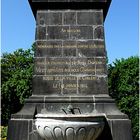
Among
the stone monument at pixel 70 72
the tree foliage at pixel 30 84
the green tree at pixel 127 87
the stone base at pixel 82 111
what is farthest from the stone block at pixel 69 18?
the green tree at pixel 127 87

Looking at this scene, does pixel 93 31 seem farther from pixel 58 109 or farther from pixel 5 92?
pixel 5 92

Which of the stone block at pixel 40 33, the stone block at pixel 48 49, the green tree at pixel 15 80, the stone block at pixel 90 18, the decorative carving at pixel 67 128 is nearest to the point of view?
the decorative carving at pixel 67 128

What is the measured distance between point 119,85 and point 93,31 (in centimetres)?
2481

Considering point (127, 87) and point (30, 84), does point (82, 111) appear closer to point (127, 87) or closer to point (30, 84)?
point (30, 84)

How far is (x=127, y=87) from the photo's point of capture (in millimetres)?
33812

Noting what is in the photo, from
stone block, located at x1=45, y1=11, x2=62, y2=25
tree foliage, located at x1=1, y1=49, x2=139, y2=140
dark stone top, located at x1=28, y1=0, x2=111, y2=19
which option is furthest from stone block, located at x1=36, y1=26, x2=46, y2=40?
tree foliage, located at x1=1, y1=49, x2=139, y2=140

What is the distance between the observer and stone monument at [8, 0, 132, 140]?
8820mm

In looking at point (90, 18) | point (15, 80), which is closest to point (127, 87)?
point (15, 80)

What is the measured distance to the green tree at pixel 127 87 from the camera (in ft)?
107

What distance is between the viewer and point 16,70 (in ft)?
122

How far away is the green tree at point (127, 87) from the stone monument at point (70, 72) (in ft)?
75.7

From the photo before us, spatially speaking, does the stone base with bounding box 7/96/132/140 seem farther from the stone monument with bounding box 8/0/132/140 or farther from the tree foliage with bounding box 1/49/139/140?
the tree foliage with bounding box 1/49/139/140

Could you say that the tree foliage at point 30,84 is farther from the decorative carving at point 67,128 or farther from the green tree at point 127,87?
the decorative carving at point 67,128

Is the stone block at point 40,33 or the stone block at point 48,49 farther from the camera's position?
the stone block at point 40,33
